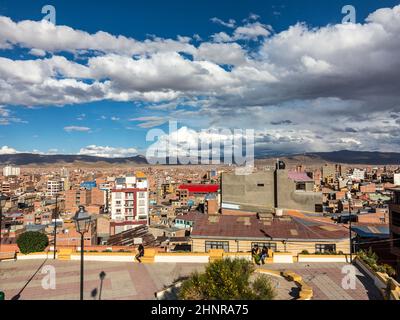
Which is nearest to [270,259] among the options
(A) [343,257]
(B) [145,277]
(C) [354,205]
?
(A) [343,257]

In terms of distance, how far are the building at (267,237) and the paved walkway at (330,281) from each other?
26.9ft

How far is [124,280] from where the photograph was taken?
47.9 ft

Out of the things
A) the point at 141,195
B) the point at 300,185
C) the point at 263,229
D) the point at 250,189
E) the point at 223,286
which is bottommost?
the point at 141,195

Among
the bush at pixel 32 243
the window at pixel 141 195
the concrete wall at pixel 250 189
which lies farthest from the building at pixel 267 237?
the window at pixel 141 195

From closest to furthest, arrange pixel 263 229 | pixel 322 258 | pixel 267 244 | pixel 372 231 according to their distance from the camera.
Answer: pixel 322 258
pixel 267 244
pixel 263 229
pixel 372 231

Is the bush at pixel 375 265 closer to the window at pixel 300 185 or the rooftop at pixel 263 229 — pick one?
the rooftop at pixel 263 229

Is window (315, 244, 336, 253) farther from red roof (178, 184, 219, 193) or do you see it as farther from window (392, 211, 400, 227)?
red roof (178, 184, 219, 193)

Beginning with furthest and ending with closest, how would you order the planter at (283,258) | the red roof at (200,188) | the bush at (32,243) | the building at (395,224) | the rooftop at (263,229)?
the red roof at (200,188) → the building at (395,224) → the rooftop at (263,229) → the bush at (32,243) → the planter at (283,258)

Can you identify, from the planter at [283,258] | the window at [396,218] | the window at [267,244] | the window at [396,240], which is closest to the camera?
the planter at [283,258]

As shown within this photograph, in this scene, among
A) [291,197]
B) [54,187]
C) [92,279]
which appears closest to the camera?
[92,279]

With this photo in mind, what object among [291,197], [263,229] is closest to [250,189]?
[291,197]

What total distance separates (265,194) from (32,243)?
33.0m

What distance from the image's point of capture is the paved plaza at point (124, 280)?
12789mm

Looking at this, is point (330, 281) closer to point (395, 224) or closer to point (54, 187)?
point (395, 224)
